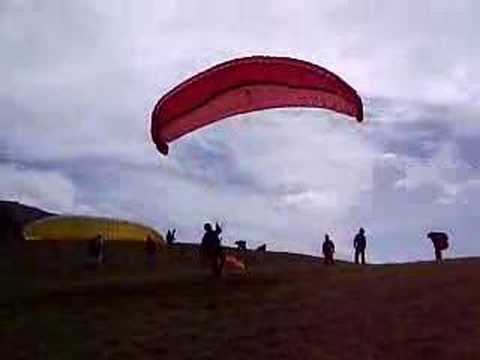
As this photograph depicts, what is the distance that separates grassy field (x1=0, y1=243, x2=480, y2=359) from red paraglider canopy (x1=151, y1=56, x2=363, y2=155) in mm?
4883

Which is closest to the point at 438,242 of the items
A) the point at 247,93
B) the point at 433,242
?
the point at 433,242

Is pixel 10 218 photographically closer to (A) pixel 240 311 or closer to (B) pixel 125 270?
(B) pixel 125 270

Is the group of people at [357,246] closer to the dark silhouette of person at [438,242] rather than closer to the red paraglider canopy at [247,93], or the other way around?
the dark silhouette of person at [438,242]

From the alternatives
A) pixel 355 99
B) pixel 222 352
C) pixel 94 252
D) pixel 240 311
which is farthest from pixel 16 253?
pixel 355 99

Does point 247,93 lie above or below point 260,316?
above

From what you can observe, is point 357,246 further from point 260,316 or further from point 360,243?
point 260,316

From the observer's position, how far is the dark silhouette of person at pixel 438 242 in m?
38.8

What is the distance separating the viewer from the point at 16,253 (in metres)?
49.5

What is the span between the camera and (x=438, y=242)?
3903 centimetres

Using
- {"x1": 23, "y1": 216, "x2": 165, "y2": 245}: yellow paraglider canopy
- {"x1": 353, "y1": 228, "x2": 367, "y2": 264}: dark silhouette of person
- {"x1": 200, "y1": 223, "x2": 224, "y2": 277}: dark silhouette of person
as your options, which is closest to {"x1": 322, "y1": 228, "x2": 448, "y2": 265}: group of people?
{"x1": 353, "y1": 228, "x2": 367, "y2": 264}: dark silhouette of person

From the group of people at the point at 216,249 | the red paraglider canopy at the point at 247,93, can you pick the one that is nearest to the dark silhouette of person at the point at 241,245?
the group of people at the point at 216,249

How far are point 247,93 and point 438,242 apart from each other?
20143mm

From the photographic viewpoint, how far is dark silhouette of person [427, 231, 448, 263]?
127 feet

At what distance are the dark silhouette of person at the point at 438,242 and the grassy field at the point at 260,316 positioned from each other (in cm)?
357
